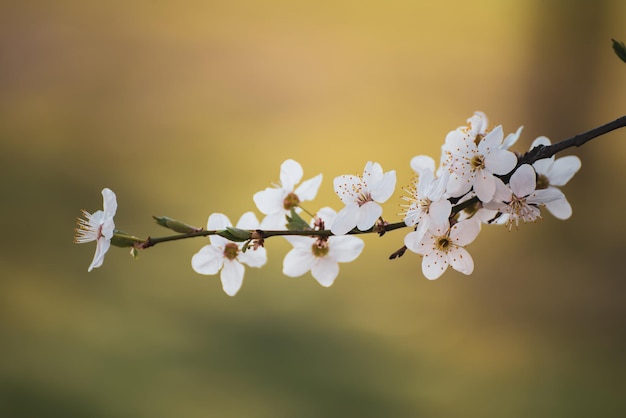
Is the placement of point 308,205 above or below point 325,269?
above

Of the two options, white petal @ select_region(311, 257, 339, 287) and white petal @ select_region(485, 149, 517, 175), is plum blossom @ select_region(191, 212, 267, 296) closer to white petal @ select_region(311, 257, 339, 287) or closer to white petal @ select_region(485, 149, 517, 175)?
white petal @ select_region(311, 257, 339, 287)

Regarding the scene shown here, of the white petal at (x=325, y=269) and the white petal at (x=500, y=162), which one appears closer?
the white petal at (x=500, y=162)

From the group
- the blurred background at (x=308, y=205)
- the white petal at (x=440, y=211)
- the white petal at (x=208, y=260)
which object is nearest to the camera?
the white petal at (x=440, y=211)

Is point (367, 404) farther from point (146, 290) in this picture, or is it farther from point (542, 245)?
point (542, 245)

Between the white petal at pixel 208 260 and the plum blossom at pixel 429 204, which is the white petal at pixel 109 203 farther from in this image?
the plum blossom at pixel 429 204

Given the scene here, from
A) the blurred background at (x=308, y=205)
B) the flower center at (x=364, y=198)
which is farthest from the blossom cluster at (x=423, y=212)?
the blurred background at (x=308, y=205)

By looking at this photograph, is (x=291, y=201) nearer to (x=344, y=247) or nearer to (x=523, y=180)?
(x=344, y=247)

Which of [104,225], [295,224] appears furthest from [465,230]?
[104,225]

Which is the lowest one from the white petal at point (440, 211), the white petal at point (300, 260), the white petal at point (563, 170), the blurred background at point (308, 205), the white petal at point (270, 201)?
the white petal at point (440, 211)

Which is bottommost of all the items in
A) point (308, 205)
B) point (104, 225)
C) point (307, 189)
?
point (104, 225)
